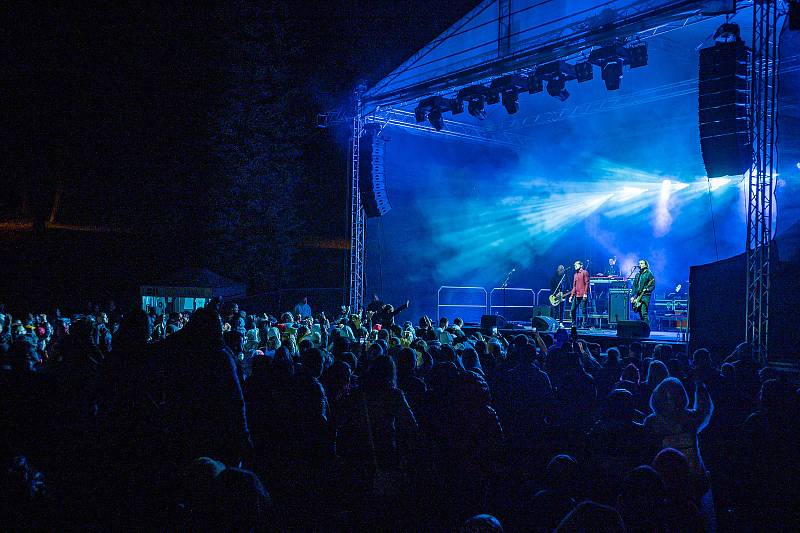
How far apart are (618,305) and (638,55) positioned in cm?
660

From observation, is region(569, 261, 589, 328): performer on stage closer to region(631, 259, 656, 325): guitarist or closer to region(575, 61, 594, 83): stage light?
region(631, 259, 656, 325): guitarist

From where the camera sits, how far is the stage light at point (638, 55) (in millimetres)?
11023

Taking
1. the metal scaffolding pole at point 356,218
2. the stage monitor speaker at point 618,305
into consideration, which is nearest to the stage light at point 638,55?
the stage monitor speaker at point 618,305

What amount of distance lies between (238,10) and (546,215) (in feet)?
44.2

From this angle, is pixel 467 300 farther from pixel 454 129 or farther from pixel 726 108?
pixel 726 108

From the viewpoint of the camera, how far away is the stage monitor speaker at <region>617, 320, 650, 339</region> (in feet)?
39.8

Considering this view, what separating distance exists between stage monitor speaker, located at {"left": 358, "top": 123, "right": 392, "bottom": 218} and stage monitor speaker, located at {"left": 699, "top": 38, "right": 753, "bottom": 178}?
27.4 ft

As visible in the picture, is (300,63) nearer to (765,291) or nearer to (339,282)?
(339,282)

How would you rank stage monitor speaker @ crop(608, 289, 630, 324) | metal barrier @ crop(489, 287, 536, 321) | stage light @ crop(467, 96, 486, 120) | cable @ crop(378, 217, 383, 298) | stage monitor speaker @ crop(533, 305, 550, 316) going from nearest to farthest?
stage light @ crop(467, 96, 486, 120)
stage monitor speaker @ crop(608, 289, 630, 324)
stage monitor speaker @ crop(533, 305, 550, 316)
cable @ crop(378, 217, 383, 298)
metal barrier @ crop(489, 287, 536, 321)

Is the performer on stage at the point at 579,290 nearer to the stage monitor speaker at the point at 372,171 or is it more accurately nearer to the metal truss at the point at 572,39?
the stage monitor speaker at the point at 372,171

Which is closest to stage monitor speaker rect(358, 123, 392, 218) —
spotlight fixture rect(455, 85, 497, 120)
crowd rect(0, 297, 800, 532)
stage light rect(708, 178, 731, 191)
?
spotlight fixture rect(455, 85, 497, 120)

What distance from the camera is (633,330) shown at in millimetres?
12141

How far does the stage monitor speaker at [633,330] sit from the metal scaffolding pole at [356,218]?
296 inches

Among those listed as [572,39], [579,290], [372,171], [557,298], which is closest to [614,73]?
[572,39]
